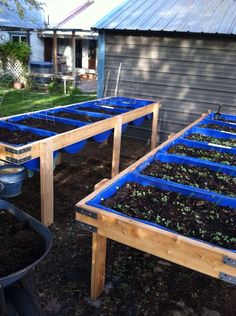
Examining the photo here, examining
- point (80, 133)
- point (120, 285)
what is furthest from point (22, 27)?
point (120, 285)

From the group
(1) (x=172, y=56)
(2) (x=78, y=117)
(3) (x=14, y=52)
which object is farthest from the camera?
(3) (x=14, y=52)

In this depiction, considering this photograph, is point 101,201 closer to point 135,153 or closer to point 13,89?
point 135,153

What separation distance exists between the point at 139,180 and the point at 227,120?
331 cm

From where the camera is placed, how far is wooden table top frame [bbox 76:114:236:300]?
189cm

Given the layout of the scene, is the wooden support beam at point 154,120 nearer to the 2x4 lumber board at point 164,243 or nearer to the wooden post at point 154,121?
the wooden post at point 154,121

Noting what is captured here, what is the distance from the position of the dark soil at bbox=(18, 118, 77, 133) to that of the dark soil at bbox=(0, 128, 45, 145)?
1.15 feet

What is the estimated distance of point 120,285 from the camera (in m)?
2.89

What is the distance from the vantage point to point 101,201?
98.7 inches

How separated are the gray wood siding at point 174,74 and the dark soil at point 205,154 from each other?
9.02 ft

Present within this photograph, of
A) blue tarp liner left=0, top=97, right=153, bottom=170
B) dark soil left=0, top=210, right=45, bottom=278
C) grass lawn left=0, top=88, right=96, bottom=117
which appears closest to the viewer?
dark soil left=0, top=210, right=45, bottom=278

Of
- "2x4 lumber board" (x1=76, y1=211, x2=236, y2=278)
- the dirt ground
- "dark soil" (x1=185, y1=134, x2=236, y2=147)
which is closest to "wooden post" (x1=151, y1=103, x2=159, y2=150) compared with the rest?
"dark soil" (x1=185, y1=134, x2=236, y2=147)

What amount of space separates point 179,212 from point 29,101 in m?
8.88

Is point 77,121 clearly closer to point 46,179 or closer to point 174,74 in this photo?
point 46,179

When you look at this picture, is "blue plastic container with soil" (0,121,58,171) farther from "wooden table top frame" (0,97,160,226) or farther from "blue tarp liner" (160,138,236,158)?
"blue tarp liner" (160,138,236,158)
